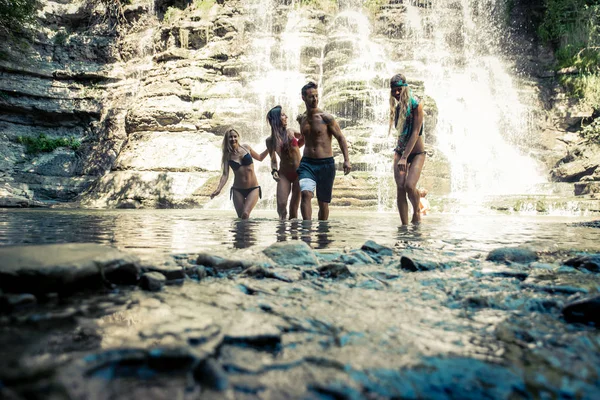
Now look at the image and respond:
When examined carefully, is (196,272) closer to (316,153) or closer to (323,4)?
(316,153)

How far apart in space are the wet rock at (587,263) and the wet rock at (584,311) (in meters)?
1.09

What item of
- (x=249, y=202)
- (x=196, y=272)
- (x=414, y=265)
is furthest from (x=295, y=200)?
(x=196, y=272)

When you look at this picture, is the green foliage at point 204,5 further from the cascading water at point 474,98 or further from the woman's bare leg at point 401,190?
the woman's bare leg at point 401,190

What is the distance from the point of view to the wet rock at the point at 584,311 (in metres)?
1.40

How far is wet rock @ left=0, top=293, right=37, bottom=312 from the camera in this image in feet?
4.31

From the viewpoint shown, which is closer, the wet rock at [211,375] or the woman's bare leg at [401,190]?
the wet rock at [211,375]

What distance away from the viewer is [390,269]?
2.32m

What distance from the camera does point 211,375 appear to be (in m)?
0.94

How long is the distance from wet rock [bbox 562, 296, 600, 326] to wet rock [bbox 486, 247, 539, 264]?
45.6 inches

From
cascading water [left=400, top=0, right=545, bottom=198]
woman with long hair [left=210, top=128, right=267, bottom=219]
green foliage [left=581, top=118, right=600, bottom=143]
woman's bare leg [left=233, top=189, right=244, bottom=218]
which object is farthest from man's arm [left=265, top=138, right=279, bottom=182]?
green foliage [left=581, top=118, right=600, bottom=143]

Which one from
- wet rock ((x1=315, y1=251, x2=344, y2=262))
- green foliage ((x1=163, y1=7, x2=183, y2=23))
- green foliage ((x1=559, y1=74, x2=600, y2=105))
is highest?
green foliage ((x1=163, y1=7, x2=183, y2=23))

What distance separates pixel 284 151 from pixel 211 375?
562cm

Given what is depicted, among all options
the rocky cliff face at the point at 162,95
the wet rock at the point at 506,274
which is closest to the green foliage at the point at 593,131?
the rocky cliff face at the point at 162,95

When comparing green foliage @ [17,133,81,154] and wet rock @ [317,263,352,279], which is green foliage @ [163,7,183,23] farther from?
wet rock @ [317,263,352,279]
